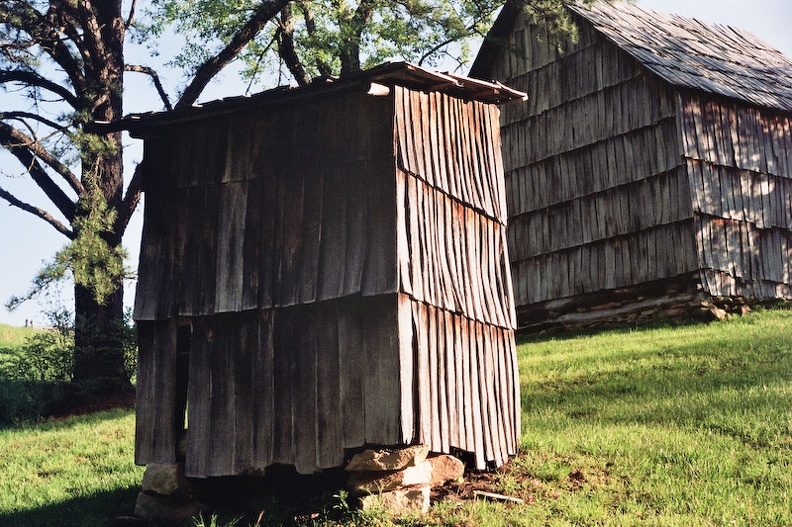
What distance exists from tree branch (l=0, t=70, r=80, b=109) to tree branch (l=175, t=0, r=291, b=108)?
7.75 feet

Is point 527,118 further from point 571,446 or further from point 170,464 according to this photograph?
point 170,464

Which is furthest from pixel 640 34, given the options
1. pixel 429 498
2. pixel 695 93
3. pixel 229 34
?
pixel 429 498

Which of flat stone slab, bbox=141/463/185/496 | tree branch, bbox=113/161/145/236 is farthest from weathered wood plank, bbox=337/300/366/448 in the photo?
tree branch, bbox=113/161/145/236

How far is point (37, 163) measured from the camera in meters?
19.8

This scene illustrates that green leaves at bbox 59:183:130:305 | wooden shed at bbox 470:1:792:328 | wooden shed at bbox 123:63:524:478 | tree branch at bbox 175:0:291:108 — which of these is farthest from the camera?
wooden shed at bbox 470:1:792:328

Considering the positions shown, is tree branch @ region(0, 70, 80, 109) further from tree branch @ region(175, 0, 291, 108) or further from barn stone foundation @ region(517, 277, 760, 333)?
barn stone foundation @ region(517, 277, 760, 333)

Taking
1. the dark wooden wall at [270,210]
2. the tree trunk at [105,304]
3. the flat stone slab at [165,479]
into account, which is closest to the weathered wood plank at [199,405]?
the flat stone slab at [165,479]

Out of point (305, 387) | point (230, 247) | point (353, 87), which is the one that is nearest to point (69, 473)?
point (230, 247)

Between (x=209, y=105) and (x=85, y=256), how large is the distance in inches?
288

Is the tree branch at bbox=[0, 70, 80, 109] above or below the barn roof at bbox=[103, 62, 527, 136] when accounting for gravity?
above

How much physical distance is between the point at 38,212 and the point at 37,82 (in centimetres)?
287

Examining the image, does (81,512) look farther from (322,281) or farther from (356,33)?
(356,33)

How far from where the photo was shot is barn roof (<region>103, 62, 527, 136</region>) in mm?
9891

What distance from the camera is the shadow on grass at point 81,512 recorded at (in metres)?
10.8
